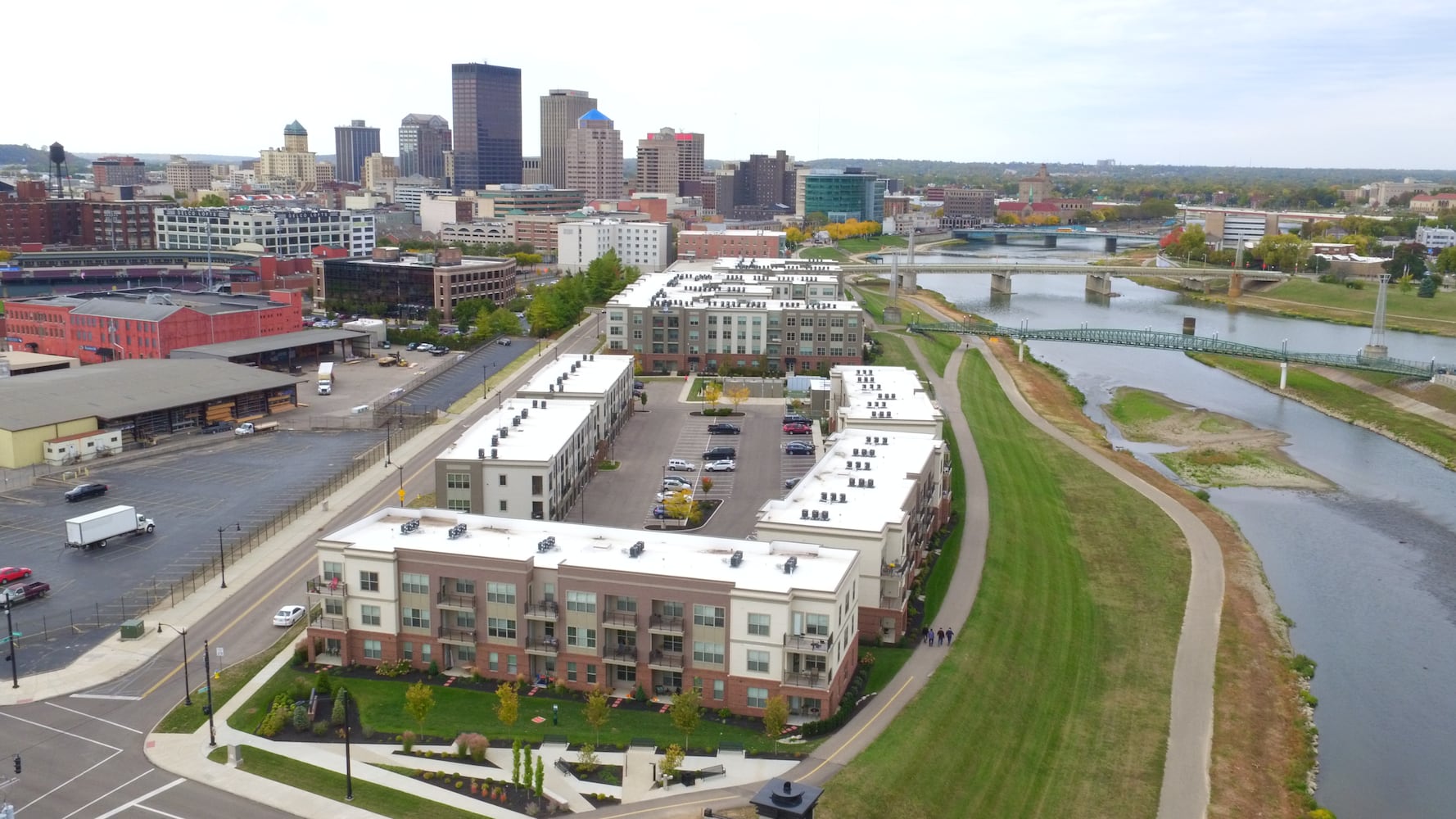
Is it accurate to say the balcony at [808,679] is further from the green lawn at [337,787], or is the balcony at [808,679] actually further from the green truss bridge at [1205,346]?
the green truss bridge at [1205,346]

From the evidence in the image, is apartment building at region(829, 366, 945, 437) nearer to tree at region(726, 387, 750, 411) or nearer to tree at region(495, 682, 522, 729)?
tree at region(726, 387, 750, 411)

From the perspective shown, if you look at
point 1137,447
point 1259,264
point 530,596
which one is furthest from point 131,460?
point 1259,264

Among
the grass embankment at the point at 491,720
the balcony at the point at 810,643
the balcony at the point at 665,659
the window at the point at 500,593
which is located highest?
the window at the point at 500,593

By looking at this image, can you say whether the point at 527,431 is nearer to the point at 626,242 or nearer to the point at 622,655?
the point at 622,655

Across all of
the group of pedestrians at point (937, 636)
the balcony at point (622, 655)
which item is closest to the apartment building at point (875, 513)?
the group of pedestrians at point (937, 636)

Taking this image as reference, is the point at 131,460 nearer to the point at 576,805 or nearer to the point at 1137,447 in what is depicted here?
the point at 576,805
